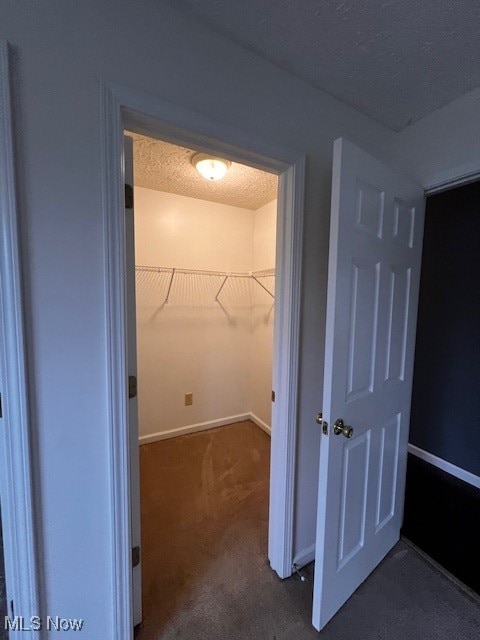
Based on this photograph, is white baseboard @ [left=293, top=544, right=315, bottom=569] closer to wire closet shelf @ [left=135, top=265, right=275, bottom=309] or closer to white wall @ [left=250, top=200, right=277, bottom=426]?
white wall @ [left=250, top=200, right=277, bottom=426]

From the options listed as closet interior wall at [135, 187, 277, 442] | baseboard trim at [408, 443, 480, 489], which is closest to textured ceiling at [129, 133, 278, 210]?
closet interior wall at [135, 187, 277, 442]

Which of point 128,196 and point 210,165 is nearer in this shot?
point 128,196

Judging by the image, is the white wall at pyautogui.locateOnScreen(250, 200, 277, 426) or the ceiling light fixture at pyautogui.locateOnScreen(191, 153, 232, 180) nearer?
the ceiling light fixture at pyautogui.locateOnScreen(191, 153, 232, 180)

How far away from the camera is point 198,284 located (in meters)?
2.74

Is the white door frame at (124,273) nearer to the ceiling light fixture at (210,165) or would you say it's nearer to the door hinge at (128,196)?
the door hinge at (128,196)

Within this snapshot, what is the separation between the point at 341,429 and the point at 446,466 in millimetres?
1924

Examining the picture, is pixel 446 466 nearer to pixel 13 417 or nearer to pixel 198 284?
pixel 198 284

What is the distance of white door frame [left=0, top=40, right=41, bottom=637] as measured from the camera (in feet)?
2.46

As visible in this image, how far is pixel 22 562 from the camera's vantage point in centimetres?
85

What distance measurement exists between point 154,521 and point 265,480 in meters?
0.83

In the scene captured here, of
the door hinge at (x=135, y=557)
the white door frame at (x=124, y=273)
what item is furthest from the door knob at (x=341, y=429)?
the door hinge at (x=135, y=557)

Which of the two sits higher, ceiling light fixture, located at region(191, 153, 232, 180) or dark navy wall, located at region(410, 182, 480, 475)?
ceiling light fixture, located at region(191, 153, 232, 180)

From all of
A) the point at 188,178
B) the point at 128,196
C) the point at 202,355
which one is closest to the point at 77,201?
the point at 128,196

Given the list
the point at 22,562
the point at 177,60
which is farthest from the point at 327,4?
the point at 22,562
